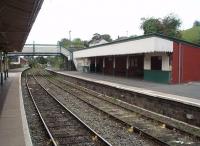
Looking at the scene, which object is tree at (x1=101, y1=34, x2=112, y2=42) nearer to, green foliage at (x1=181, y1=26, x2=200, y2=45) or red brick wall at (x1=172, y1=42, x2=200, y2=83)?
green foliage at (x1=181, y1=26, x2=200, y2=45)

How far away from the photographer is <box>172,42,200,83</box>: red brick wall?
2798 centimetres

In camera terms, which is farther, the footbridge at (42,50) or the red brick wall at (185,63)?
the footbridge at (42,50)

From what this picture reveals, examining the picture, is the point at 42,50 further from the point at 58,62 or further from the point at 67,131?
the point at 67,131

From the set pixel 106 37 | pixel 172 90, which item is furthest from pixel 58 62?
pixel 172 90

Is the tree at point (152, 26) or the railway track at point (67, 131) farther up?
the tree at point (152, 26)

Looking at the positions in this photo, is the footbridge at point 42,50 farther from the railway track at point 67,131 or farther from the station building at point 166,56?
the railway track at point 67,131

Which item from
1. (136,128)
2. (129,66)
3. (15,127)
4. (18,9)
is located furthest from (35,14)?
(129,66)

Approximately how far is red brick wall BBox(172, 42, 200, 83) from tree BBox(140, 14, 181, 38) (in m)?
38.5

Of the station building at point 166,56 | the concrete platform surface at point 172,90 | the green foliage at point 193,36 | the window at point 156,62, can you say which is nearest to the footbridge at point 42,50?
the green foliage at point 193,36

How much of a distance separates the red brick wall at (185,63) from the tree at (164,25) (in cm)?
3846

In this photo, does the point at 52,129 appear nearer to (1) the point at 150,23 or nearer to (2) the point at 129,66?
(2) the point at 129,66

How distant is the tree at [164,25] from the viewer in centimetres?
6844

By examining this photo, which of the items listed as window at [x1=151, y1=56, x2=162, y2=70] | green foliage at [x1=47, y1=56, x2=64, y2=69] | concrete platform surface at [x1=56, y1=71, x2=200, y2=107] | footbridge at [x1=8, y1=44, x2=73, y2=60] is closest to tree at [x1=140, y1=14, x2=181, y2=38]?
footbridge at [x1=8, y1=44, x2=73, y2=60]

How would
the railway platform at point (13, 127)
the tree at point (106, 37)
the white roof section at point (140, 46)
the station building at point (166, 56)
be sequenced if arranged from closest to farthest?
the railway platform at point (13, 127)
the white roof section at point (140, 46)
the station building at point (166, 56)
the tree at point (106, 37)
